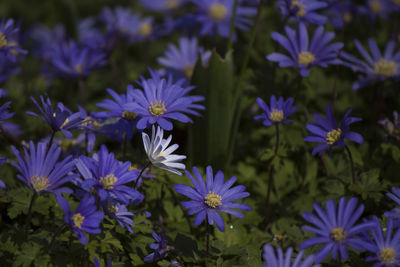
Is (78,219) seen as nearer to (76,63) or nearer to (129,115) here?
(129,115)

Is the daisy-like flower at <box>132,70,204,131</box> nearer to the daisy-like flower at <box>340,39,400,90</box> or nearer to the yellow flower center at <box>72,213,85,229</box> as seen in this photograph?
the yellow flower center at <box>72,213,85,229</box>

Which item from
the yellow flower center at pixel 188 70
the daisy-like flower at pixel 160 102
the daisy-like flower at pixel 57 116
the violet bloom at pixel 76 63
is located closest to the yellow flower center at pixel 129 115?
the daisy-like flower at pixel 160 102

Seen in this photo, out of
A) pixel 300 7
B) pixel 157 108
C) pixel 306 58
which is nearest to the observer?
pixel 157 108

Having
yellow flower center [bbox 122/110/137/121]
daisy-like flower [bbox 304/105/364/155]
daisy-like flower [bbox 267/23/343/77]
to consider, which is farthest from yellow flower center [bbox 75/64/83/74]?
daisy-like flower [bbox 304/105/364/155]

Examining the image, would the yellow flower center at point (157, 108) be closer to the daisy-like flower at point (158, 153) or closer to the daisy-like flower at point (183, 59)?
the daisy-like flower at point (158, 153)

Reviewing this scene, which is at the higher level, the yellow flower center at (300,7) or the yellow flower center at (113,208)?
the yellow flower center at (300,7)

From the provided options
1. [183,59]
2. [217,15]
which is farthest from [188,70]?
[217,15]

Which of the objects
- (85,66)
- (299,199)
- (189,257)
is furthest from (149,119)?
(85,66)
